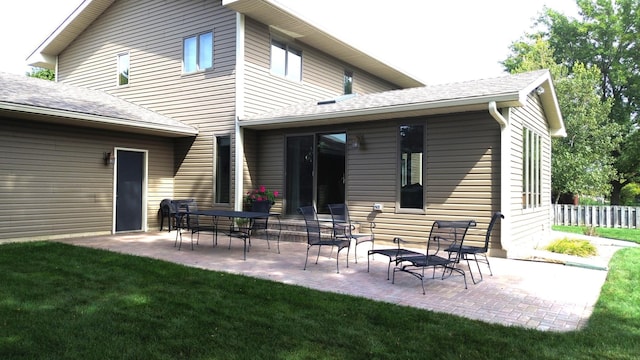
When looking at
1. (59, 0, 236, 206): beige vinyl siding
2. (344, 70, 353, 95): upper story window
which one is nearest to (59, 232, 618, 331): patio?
(59, 0, 236, 206): beige vinyl siding

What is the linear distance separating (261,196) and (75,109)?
Answer: 14.3ft

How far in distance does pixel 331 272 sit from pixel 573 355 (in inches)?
137

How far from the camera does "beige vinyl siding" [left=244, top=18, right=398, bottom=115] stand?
1088cm

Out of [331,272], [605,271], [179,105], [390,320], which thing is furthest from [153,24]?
[605,271]

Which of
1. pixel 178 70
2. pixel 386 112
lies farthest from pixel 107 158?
pixel 386 112

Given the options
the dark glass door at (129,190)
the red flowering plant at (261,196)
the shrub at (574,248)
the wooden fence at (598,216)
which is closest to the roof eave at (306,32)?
the red flowering plant at (261,196)

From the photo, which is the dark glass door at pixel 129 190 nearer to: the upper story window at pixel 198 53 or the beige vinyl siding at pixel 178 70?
the beige vinyl siding at pixel 178 70

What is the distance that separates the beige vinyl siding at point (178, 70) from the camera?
1095cm

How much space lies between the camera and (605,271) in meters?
6.77

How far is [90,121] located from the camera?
918cm

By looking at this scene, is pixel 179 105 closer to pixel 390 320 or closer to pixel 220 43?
pixel 220 43

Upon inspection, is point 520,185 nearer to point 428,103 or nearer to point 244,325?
point 428,103

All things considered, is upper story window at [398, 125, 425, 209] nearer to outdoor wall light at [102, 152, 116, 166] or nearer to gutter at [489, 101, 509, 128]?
gutter at [489, 101, 509, 128]

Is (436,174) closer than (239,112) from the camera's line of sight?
Yes
